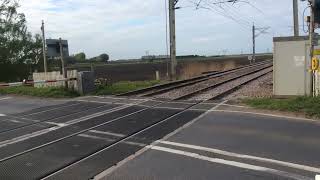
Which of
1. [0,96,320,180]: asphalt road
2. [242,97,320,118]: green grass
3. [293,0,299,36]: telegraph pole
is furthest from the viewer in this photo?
[293,0,299,36]: telegraph pole

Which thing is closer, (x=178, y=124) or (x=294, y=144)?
(x=294, y=144)

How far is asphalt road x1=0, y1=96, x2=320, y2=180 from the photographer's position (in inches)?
333

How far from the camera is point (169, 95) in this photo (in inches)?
891

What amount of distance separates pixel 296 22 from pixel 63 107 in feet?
81.2

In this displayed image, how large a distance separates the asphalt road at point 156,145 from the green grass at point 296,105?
110cm

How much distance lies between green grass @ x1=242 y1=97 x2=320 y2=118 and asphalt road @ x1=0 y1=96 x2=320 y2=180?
1099mm

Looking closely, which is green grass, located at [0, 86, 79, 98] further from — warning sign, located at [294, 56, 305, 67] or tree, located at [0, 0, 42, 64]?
tree, located at [0, 0, 42, 64]

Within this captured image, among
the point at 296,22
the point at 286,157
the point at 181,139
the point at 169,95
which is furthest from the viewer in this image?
the point at 296,22

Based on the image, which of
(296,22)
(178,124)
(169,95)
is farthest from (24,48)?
(178,124)

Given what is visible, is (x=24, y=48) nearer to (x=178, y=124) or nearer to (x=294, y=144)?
(x=178, y=124)

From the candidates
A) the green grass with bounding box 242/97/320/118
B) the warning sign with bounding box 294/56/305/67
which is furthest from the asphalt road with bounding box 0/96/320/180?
the warning sign with bounding box 294/56/305/67

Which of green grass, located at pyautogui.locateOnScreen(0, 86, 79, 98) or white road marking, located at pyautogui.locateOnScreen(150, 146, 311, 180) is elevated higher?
green grass, located at pyautogui.locateOnScreen(0, 86, 79, 98)

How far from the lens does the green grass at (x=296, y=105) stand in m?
14.4

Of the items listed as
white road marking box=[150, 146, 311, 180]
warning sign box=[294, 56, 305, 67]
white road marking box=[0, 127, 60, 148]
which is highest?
warning sign box=[294, 56, 305, 67]
